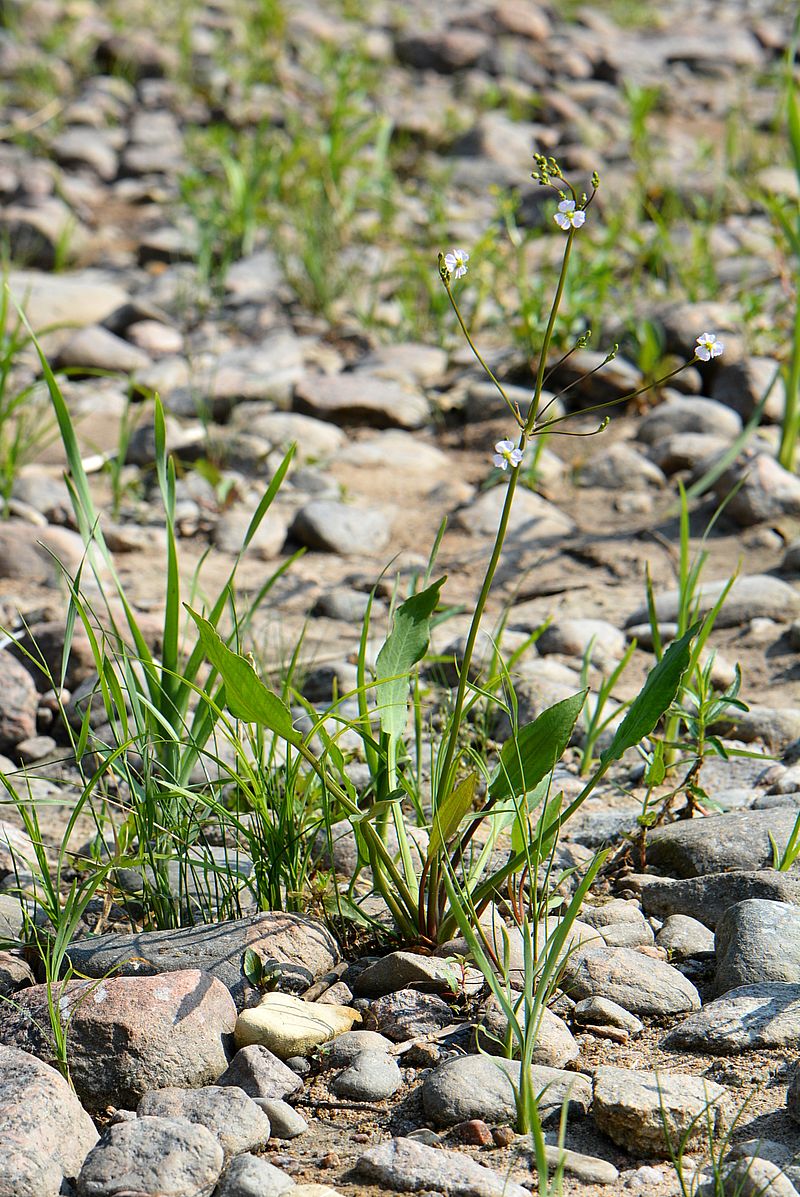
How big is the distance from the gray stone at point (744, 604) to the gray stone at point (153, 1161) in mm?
1756

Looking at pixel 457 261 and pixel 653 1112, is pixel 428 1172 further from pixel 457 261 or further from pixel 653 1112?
pixel 457 261

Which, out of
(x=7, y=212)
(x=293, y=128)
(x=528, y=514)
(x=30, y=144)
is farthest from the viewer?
(x=30, y=144)

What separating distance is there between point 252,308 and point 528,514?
6.18ft

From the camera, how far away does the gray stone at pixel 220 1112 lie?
1.39 metres

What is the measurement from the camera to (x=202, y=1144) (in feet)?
4.37

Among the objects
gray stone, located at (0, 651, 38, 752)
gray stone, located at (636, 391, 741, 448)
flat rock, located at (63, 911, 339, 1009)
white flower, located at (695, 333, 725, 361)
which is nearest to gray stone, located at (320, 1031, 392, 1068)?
flat rock, located at (63, 911, 339, 1009)

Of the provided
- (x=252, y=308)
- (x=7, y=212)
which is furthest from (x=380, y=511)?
(x=7, y=212)

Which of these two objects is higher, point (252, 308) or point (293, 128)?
point (293, 128)

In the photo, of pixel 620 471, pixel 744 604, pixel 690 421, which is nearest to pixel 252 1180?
pixel 744 604

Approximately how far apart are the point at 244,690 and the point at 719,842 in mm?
865

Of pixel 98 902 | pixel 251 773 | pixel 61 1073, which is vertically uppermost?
pixel 251 773

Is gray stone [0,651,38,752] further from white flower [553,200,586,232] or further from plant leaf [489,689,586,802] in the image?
white flower [553,200,586,232]

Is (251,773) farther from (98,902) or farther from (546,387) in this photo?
(546,387)

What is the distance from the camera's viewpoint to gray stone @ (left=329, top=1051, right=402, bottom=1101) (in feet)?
4.87
